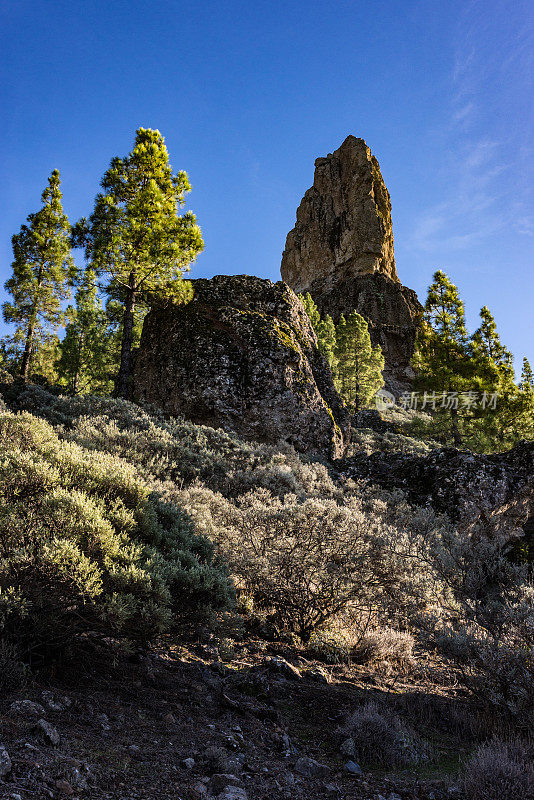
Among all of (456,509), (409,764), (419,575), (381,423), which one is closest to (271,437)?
(456,509)

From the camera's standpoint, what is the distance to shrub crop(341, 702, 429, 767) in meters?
2.89

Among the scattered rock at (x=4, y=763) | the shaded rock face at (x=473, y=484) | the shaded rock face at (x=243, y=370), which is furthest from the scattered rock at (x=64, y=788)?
the shaded rock face at (x=243, y=370)

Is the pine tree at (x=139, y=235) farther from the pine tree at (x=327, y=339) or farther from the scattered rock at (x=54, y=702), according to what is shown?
the pine tree at (x=327, y=339)

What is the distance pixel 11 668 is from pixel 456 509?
9.44 meters

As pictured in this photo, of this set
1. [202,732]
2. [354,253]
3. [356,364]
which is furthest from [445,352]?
[354,253]

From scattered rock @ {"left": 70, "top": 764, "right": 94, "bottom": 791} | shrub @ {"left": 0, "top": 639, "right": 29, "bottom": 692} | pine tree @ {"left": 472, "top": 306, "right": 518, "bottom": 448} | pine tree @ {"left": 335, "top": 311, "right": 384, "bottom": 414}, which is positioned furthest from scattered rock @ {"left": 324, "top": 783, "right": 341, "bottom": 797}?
pine tree @ {"left": 335, "top": 311, "right": 384, "bottom": 414}

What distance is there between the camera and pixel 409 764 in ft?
9.35

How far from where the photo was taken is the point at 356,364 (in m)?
39.8

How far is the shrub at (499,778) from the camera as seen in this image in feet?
7.50

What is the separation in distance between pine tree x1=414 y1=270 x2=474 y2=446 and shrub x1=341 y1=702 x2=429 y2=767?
856 inches

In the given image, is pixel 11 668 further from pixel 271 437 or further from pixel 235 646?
pixel 271 437

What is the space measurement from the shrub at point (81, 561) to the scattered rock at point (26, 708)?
1.45 feet

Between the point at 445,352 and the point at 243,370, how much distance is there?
16.6 meters

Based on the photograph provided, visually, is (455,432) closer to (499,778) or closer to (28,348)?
(499,778)
